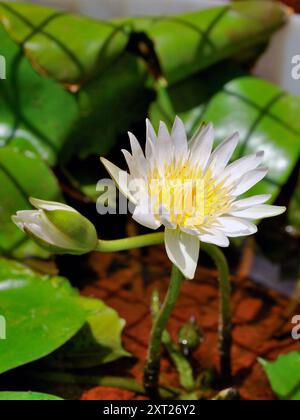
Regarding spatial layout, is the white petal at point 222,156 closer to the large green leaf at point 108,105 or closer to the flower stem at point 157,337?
the flower stem at point 157,337

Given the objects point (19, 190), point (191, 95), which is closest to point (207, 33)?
point (191, 95)

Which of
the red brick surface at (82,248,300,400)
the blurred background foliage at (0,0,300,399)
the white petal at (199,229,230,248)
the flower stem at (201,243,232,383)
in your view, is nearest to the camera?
the white petal at (199,229,230,248)

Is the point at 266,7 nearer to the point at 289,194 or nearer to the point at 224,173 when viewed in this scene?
the point at 289,194

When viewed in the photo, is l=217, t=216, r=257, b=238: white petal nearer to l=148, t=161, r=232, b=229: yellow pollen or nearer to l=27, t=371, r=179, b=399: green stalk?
l=148, t=161, r=232, b=229: yellow pollen

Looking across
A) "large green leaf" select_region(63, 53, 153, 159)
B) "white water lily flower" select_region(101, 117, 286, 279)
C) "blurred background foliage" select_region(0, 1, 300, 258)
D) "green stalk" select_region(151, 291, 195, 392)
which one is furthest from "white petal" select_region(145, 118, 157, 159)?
"large green leaf" select_region(63, 53, 153, 159)

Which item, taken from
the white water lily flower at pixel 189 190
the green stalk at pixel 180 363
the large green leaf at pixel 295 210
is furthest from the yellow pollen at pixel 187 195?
the large green leaf at pixel 295 210

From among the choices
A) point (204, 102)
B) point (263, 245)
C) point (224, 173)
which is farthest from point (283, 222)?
point (224, 173)
